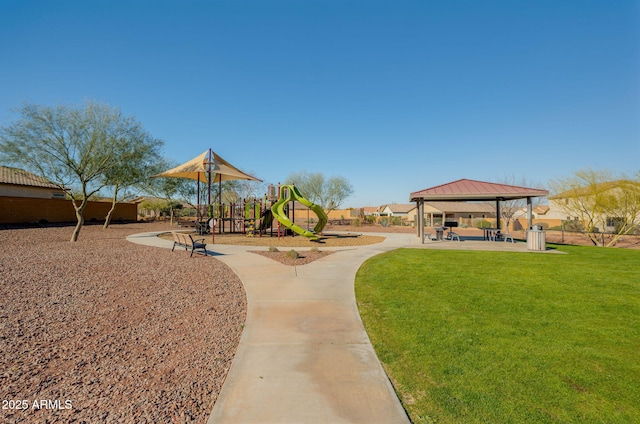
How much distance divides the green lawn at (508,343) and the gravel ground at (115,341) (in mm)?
2427

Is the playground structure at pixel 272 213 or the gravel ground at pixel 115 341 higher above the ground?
the playground structure at pixel 272 213

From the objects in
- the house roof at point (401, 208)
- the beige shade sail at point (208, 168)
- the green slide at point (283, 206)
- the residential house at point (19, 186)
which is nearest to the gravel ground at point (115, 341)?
the green slide at point (283, 206)

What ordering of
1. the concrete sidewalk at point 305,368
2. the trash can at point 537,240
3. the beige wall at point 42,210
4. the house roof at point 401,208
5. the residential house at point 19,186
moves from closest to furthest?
the concrete sidewalk at point 305,368
the trash can at point 537,240
the beige wall at point 42,210
the residential house at point 19,186
the house roof at point 401,208

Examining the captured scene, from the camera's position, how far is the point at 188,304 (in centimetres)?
619

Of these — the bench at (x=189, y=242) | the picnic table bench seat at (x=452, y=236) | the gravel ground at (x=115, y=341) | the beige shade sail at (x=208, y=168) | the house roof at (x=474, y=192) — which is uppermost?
the beige shade sail at (x=208, y=168)

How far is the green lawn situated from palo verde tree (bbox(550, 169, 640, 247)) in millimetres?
17357

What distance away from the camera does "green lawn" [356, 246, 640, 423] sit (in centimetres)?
291

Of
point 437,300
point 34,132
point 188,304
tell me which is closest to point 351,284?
point 437,300

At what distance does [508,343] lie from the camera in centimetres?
426

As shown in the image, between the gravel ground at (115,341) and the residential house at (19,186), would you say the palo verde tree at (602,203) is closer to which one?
the gravel ground at (115,341)

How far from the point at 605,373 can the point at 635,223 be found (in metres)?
29.1

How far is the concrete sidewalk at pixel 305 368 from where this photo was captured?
2797 mm

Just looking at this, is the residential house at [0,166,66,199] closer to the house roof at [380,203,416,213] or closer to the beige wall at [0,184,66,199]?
the beige wall at [0,184,66,199]

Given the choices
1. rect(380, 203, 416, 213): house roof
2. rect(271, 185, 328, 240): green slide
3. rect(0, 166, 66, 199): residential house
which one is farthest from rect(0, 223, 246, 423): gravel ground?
rect(380, 203, 416, 213): house roof
